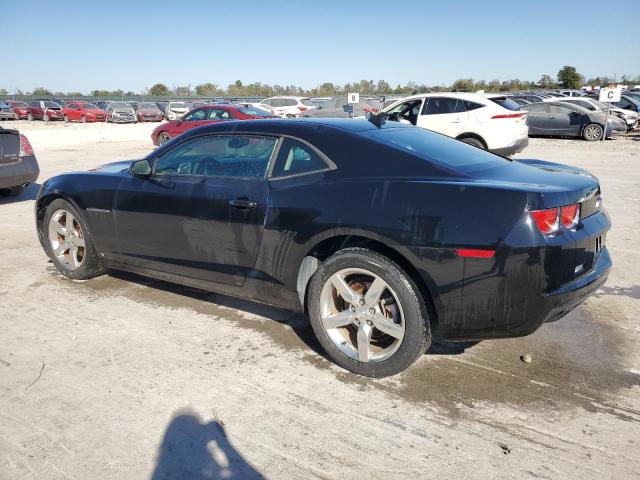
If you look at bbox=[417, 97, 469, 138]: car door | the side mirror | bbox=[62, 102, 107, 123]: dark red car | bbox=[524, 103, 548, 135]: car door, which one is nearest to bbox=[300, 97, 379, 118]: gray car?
bbox=[524, 103, 548, 135]: car door

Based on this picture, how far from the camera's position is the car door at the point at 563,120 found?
60.5 feet

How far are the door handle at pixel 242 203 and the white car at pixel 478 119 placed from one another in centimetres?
886

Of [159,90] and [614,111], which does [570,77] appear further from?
[159,90]

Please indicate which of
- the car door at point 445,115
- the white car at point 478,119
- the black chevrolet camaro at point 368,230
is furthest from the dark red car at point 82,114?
the black chevrolet camaro at point 368,230

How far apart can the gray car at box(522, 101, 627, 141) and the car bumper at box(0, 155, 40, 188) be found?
15.5 metres

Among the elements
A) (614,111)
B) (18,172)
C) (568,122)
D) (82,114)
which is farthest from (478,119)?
(82,114)

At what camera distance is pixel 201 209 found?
3.76 meters

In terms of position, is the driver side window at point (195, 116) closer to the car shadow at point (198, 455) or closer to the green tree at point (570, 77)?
the car shadow at point (198, 455)

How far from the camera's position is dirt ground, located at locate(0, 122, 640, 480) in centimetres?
245

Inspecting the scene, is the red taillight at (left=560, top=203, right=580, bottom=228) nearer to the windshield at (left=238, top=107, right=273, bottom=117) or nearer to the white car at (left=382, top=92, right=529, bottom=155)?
the white car at (left=382, top=92, right=529, bottom=155)

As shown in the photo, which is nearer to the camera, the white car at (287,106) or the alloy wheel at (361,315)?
the alloy wheel at (361,315)

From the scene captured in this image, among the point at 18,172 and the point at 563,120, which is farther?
the point at 563,120

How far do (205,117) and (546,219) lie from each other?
15258 millimetres

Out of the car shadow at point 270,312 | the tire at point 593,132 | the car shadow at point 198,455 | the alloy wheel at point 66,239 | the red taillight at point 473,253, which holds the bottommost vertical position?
the tire at point 593,132
